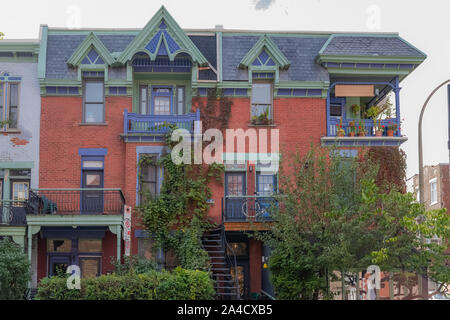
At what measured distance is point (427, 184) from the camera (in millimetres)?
50938

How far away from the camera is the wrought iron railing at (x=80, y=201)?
89.6 ft

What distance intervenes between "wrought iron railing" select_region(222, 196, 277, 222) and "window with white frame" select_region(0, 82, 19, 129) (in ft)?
30.1

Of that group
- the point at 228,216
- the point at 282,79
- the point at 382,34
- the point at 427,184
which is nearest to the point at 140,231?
the point at 228,216

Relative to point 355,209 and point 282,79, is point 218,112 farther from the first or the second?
point 355,209

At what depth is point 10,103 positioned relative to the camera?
28984 mm

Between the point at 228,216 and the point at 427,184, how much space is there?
27442 millimetres

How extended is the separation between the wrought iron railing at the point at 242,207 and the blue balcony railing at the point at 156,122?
3.21 m

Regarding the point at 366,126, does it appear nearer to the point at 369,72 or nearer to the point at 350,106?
the point at 350,106

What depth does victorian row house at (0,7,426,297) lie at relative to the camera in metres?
28.1

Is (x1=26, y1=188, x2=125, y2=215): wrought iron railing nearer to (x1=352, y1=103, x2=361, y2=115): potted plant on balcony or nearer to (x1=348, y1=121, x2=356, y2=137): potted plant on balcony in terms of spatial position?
(x1=348, y1=121, x2=356, y2=137): potted plant on balcony

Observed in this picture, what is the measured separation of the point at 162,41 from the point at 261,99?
4623mm

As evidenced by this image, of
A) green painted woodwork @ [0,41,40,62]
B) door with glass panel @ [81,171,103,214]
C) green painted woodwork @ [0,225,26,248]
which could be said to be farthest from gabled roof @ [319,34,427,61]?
green painted woodwork @ [0,225,26,248]

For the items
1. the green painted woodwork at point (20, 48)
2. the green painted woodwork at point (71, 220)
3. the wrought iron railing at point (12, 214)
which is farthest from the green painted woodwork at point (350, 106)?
the wrought iron railing at point (12, 214)

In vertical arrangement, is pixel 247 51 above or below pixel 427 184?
above
